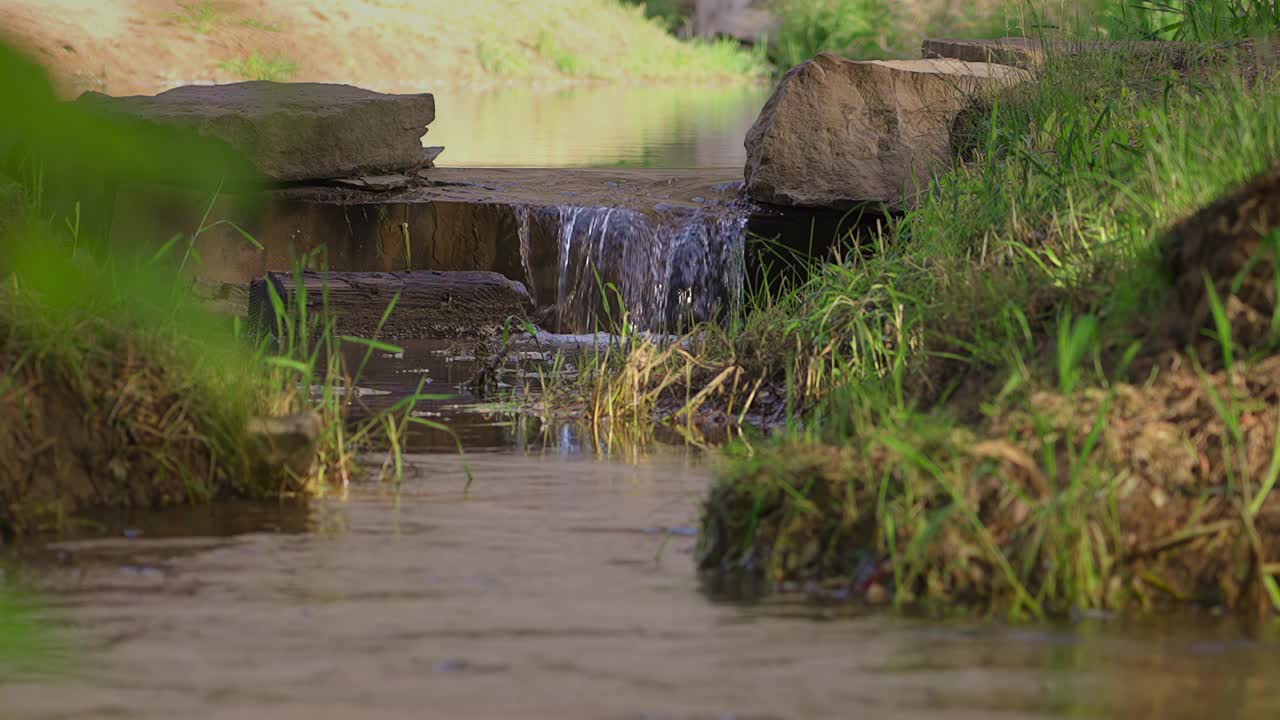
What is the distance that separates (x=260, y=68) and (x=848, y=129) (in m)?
25.4

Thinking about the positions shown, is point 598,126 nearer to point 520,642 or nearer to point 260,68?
point 260,68

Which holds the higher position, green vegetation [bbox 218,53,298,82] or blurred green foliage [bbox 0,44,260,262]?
green vegetation [bbox 218,53,298,82]

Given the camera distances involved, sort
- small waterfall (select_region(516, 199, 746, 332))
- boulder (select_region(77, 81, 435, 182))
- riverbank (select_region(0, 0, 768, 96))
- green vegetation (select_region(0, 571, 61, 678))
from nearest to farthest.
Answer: green vegetation (select_region(0, 571, 61, 678)) < boulder (select_region(77, 81, 435, 182)) < small waterfall (select_region(516, 199, 746, 332)) < riverbank (select_region(0, 0, 768, 96))

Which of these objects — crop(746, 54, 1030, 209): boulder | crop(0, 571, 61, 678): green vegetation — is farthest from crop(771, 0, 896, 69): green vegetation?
crop(0, 571, 61, 678): green vegetation

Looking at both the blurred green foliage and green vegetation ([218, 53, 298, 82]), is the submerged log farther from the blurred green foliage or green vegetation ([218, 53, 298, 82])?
green vegetation ([218, 53, 298, 82])

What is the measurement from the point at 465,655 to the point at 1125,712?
1.44 metres

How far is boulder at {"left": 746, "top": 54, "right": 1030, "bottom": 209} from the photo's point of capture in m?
12.4

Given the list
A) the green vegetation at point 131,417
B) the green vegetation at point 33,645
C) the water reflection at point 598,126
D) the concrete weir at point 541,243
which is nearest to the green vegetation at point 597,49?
the water reflection at point 598,126

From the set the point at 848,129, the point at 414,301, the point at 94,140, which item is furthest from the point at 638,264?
the point at 94,140

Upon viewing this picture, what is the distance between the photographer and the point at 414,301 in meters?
10.9

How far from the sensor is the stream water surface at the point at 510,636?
12.3 feet

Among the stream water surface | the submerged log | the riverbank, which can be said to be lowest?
the stream water surface

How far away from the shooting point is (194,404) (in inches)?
233

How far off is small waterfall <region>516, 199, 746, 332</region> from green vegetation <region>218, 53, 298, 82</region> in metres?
24.1
